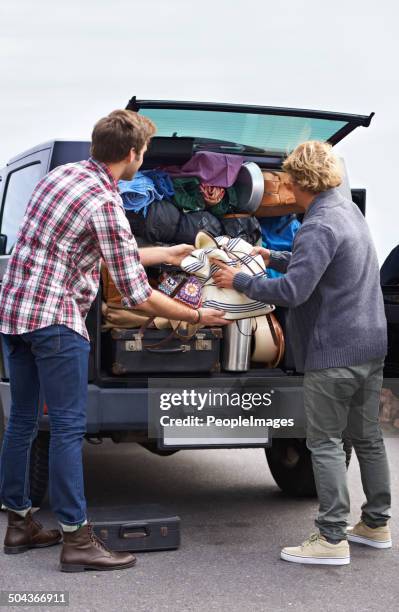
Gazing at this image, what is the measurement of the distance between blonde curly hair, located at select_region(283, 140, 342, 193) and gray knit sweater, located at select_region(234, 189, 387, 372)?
0.21 ft

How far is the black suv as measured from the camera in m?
4.46

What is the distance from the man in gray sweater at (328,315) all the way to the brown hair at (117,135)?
27.0 inches

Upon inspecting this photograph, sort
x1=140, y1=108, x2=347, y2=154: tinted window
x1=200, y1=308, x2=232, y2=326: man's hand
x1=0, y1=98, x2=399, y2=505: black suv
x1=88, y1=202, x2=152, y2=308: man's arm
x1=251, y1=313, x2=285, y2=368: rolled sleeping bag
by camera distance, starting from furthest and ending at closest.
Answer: x1=251, y1=313, x2=285, y2=368: rolled sleeping bag, x1=140, y1=108, x2=347, y2=154: tinted window, x1=0, y1=98, x2=399, y2=505: black suv, x1=200, y1=308, x2=232, y2=326: man's hand, x1=88, y1=202, x2=152, y2=308: man's arm

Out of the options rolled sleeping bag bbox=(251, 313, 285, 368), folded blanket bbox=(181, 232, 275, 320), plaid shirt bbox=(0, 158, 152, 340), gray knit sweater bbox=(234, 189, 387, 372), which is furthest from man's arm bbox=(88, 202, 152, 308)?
rolled sleeping bag bbox=(251, 313, 285, 368)

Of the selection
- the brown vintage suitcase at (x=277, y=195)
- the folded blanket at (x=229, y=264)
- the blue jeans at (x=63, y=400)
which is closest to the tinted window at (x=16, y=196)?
the folded blanket at (x=229, y=264)

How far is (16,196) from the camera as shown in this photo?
549 centimetres

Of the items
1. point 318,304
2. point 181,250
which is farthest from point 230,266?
point 318,304

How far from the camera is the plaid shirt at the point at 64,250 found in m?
3.85

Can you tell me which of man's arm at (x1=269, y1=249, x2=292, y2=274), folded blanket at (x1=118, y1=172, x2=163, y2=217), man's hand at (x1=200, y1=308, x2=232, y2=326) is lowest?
man's hand at (x1=200, y1=308, x2=232, y2=326)

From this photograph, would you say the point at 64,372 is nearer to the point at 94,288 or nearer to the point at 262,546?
the point at 94,288

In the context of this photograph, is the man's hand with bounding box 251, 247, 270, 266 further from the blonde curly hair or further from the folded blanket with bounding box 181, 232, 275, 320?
the blonde curly hair

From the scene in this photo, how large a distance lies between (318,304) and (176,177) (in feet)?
3.83

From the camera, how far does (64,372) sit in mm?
3912
